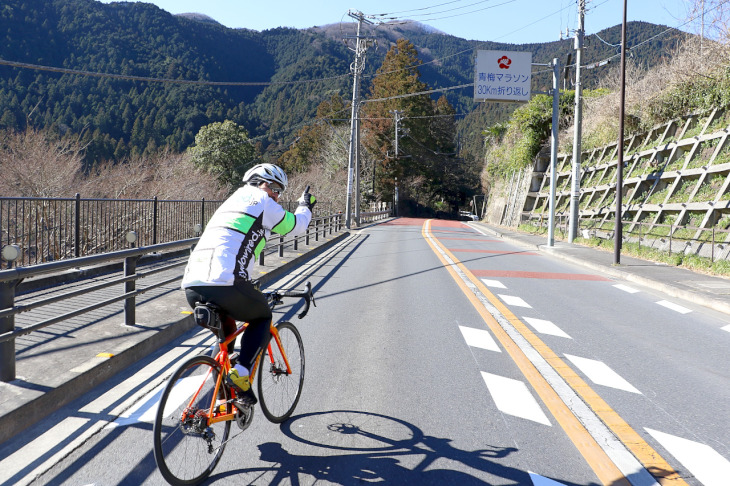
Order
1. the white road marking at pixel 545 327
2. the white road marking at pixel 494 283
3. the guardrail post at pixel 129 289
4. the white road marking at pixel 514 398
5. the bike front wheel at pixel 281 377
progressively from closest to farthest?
1. the bike front wheel at pixel 281 377
2. the white road marking at pixel 514 398
3. the guardrail post at pixel 129 289
4. the white road marking at pixel 545 327
5. the white road marking at pixel 494 283

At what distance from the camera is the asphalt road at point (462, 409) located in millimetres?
3693

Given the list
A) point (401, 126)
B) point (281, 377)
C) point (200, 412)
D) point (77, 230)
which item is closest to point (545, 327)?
point (281, 377)

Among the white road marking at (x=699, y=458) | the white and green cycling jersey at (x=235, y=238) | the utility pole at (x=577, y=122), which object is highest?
the utility pole at (x=577, y=122)

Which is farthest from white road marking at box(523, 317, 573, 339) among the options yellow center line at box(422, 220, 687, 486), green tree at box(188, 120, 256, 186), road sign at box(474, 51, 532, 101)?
green tree at box(188, 120, 256, 186)

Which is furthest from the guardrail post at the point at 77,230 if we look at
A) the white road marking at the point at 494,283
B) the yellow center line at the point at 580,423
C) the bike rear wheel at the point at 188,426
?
the bike rear wheel at the point at 188,426

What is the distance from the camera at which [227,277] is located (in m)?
3.63

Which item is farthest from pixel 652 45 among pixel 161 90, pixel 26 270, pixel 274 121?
pixel 26 270

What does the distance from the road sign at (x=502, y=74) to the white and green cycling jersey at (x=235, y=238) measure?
975 inches

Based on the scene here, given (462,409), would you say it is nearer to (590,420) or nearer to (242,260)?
(590,420)

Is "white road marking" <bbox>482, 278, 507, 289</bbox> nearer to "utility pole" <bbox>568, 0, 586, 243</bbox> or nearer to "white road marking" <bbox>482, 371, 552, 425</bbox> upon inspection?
"white road marking" <bbox>482, 371, 552, 425</bbox>

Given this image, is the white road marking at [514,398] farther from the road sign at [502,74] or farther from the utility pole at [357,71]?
the utility pole at [357,71]

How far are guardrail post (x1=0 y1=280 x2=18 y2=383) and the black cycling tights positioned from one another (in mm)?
1603

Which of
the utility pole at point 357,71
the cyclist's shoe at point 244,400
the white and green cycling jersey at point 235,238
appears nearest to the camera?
the white and green cycling jersey at point 235,238

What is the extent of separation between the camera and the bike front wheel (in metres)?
4.29
